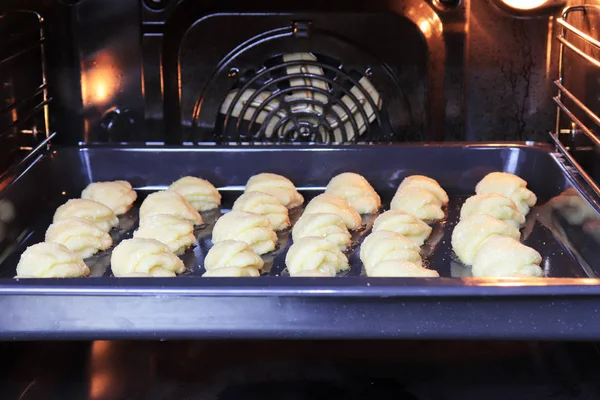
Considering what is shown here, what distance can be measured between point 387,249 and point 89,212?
2.12ft

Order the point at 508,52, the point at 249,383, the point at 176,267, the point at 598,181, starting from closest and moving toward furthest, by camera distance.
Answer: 1. the point at 249,383
2. the point at 176,267
3. the point at 598,181
4. the point at 508,52

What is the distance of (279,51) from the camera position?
2.00 metres

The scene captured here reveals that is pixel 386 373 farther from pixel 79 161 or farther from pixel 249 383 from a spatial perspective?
pixel 79 161

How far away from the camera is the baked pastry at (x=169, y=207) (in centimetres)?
188

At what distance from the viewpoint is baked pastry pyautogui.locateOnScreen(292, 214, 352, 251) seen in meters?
1.77

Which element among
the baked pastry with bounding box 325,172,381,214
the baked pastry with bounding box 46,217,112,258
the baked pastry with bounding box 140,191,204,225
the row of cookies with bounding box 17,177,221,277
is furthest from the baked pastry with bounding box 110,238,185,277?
the baked pastry with bounding box 325,172,381,214

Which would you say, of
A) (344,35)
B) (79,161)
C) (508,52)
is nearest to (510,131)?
(508,52)

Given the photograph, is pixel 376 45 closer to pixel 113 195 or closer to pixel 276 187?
pixel 276 187

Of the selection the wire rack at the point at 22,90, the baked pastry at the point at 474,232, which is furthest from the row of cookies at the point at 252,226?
the wire rack at the point at 22,90

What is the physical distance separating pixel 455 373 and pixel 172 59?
0.95 metres

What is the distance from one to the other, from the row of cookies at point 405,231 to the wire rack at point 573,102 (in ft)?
1.00

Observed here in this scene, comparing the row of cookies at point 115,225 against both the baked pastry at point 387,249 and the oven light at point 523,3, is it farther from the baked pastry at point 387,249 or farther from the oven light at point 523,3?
the oven light at point 523,3

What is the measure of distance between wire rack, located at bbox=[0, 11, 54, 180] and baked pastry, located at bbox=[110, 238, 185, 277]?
0.38 meters

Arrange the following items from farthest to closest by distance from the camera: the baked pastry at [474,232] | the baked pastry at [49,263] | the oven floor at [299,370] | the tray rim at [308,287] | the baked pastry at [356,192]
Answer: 1. the baked pastry at [356,192]
2. the baked pastry at [474,232]
3. the baked pastry at [49,263]
4. the oven floor at [299,370]
5. the tray rim at [308,287]
